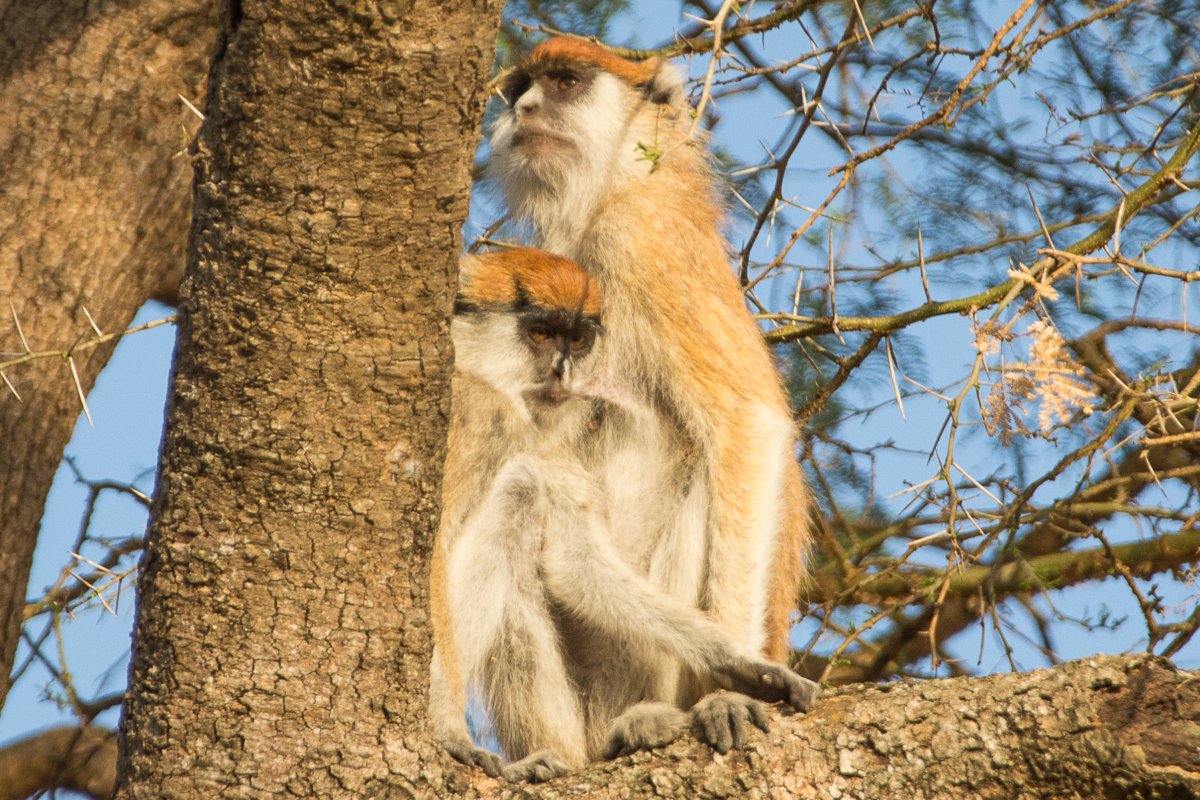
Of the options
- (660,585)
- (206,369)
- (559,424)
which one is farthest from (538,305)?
(206,369)

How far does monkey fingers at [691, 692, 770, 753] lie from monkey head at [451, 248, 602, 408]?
1.08 metres

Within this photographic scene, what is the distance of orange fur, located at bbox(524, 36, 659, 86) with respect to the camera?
12.9 feet

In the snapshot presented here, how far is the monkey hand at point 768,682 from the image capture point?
8.48 ft

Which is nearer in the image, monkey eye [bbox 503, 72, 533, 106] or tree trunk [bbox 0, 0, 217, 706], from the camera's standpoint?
tree trunk [bbox 0, 0, 217, 706]

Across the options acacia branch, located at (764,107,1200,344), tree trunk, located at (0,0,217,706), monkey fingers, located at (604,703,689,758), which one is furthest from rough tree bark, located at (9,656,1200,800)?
tree trunk, located at (0,0,217,706)

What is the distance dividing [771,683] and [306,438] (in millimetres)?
1212

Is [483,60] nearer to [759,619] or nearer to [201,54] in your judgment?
[759,619]

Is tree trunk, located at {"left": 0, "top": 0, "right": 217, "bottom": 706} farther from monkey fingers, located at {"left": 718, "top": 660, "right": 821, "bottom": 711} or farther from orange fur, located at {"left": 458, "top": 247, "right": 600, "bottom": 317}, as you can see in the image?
monkey fingers, located at {"left": 718, "top": 660, "right": 821, "bottom": 711}

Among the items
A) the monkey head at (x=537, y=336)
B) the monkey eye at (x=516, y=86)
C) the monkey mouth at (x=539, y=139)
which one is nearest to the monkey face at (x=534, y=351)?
the monkey head at (x=537, y=336)

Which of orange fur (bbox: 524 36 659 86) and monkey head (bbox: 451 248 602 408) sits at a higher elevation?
orange fur (bbox: 524 36 659 86)

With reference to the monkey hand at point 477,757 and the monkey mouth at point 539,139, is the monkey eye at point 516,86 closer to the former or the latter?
the monkey mouth at point 539,139

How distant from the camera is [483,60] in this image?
1.94 m

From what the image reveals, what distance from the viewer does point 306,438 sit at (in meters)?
2.10

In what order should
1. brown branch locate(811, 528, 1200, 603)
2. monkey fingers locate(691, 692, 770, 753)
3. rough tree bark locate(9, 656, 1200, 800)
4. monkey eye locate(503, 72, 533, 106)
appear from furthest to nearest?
monkey eye locate(503, 72, 533, 106)
brown branch locate(811, 528, 1200, 603)
monkey fingers locate(691, 692, 770, 753)
rough tree bark locate(9, 656, 1200, 800)
